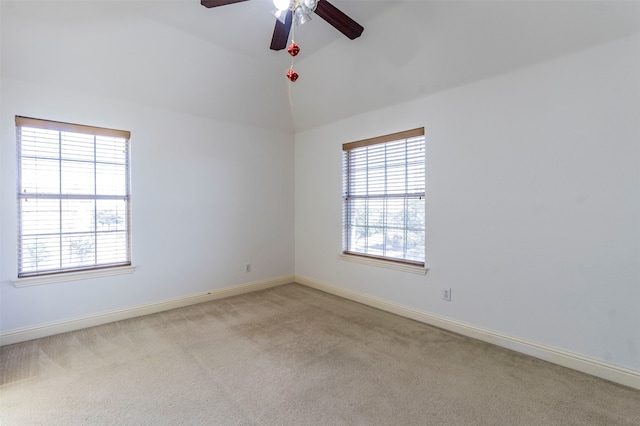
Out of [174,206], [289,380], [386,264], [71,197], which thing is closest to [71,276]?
[71,197]

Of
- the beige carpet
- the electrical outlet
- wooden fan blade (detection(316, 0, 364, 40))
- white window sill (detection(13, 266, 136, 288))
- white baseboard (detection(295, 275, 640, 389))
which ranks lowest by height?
the beige carpet

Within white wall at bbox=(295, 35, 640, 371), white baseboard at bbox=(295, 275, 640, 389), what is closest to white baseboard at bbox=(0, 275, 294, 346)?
white baseboard at bbox=(295, 275, 640, 389)

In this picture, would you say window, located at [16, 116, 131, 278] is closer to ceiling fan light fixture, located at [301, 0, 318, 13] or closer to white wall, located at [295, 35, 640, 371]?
ceiling fan light fixture, located at [301, 0, 318, 13]

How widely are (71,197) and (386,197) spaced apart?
339cm

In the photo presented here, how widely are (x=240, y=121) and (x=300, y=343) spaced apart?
303cm

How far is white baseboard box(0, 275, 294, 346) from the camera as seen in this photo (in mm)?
2760

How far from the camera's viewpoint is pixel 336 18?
2152 millimetres

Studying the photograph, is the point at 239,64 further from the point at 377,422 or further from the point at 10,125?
the point at 377,422

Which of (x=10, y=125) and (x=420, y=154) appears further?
(x=420, y=154)

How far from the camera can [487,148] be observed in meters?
2.76

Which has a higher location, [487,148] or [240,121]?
[240,121]

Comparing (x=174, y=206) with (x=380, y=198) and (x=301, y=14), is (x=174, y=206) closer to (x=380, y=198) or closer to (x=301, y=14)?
(x=380, y=198)

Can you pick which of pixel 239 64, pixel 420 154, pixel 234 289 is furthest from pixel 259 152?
pixel 420 154

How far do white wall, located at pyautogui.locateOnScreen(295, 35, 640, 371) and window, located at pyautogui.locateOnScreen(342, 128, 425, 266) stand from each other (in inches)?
6.0
